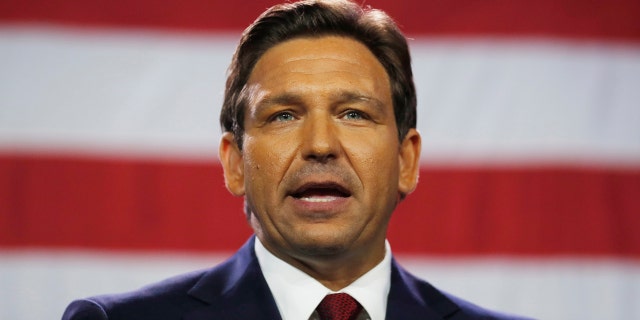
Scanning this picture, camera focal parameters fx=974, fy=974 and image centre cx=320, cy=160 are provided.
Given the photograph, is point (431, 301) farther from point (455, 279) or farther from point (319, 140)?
point (455, 279)

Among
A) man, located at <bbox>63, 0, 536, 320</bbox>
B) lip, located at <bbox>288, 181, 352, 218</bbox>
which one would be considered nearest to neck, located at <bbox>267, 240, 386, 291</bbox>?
man, located at <bbox>63, 0, 536, 320</bbox>

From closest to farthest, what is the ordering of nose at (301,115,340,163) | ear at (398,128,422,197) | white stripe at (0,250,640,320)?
1. nose at (301,115,340,163)
2. ear at (398,128,422,197)
3. white stripe at (0,250,640,320)

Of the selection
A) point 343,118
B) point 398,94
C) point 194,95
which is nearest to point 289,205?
point 343,118

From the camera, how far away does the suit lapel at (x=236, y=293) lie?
160 cm

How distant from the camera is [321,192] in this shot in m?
1.56

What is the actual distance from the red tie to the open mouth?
0.18 metres

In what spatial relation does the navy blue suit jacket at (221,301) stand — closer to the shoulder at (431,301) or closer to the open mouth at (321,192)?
the shoulder at (431,301)

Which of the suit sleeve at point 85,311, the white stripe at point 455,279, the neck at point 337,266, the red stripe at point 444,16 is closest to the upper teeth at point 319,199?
the neck at point 337,266

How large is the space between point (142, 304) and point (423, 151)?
1.09 meters

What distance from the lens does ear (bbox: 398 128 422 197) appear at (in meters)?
1.77

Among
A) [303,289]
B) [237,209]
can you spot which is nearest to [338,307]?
[303,289]

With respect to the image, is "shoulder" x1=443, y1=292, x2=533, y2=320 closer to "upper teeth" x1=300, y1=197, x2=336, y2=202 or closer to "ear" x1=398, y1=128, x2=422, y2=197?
"ear" x1=398, y1=128, x2=422, y2=197

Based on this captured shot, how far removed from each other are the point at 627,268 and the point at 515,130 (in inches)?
18.6

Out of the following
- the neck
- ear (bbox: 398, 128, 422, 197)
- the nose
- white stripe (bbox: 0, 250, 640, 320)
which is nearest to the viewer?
the nose
